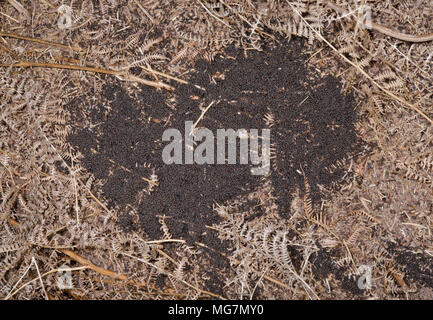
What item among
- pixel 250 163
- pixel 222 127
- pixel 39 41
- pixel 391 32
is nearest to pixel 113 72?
pixel 39 41

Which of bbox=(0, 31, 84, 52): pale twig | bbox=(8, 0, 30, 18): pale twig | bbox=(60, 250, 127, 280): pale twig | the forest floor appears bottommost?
bbox=(60, 250, 127, 280): pale twig

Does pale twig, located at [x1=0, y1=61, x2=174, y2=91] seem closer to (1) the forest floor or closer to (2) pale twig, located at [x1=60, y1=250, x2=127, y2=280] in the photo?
(1) the forest floor

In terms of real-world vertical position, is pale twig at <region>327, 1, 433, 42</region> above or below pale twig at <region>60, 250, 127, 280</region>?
above

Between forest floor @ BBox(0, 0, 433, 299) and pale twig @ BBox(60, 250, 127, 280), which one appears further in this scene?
pale twig @ BBox(60, 250, 127, 280)

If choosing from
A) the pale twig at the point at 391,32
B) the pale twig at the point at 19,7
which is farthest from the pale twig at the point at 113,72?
the pale twig at the point at 391,32

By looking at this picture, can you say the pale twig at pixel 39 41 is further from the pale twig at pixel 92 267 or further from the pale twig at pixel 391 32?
the pale twig at pixel 391 32

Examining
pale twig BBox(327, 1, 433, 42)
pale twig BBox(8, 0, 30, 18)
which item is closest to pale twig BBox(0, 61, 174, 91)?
pale twig BBox(8, 0, 30, 18)

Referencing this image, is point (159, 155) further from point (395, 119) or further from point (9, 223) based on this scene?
point (395, 119)
